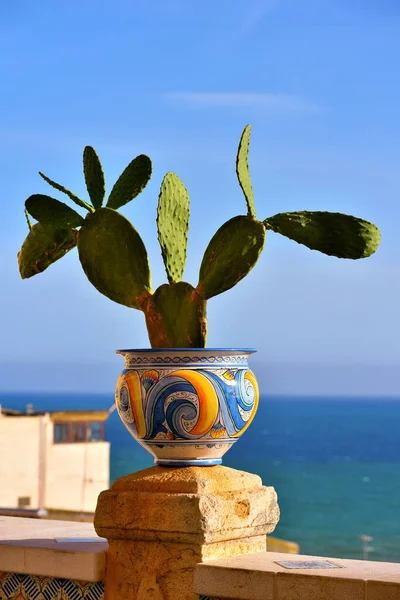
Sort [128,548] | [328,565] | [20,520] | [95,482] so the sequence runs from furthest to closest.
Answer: [95,482] < [20,520] < [128,548] < [328,565]

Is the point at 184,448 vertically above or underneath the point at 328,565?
above

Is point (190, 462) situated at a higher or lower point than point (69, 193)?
lower

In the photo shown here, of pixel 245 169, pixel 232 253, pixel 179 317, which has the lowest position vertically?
pixel 179 317

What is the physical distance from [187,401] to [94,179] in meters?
1.14

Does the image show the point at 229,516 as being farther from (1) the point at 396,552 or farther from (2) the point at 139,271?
(1) the point at 396,552

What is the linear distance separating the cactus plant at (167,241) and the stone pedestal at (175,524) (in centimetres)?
58

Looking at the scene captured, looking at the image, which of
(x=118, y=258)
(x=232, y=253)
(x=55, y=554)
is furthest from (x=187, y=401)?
(x=55, y=554)

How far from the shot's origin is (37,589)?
5094 millimetres

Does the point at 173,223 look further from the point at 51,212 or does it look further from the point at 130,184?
the point at 51,212

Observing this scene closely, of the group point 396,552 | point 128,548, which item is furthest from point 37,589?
point 396,552

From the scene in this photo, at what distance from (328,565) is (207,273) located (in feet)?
4.13

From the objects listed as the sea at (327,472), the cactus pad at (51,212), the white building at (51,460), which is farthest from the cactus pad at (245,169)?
the sea at (327,472)

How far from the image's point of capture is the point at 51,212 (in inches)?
208

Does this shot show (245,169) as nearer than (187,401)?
No
